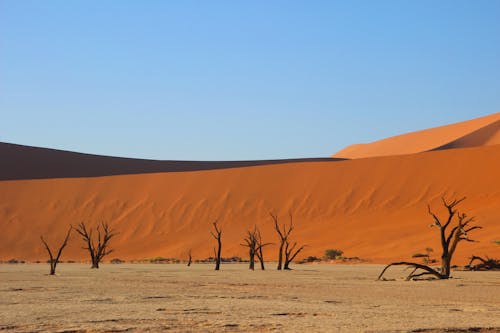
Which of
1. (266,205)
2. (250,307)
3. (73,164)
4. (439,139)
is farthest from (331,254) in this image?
(439,139)

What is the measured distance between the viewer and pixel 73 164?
9669cm

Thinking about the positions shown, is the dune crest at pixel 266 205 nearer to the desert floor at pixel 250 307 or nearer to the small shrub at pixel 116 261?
the small shrub at pixel 116 261

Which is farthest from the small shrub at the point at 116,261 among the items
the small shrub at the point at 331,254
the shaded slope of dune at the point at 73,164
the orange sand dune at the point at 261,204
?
the shaded slope of dune at the point at 73,164

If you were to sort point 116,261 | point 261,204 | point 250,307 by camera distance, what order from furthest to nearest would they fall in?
point 261,204
point 116,261
point 250,307

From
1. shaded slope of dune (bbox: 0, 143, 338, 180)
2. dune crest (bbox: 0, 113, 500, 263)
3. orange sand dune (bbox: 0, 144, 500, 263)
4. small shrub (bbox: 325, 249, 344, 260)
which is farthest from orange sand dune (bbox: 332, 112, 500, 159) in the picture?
small shrub (bbox: 325, 249, 344, 260)

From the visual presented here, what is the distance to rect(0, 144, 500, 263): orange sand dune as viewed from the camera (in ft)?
186

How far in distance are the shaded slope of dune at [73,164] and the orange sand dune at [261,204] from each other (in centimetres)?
1171

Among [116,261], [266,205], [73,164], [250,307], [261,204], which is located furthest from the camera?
[73,164]

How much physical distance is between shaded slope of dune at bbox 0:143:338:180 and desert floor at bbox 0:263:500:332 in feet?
235

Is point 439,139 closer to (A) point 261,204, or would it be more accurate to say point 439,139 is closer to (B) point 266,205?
(A) point 261,204

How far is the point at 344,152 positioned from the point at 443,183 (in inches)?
3304

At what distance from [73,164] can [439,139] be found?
57903mm

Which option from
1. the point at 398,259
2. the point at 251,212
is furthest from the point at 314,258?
the point at 251,212

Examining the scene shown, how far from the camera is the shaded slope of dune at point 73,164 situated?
91.9 meters
